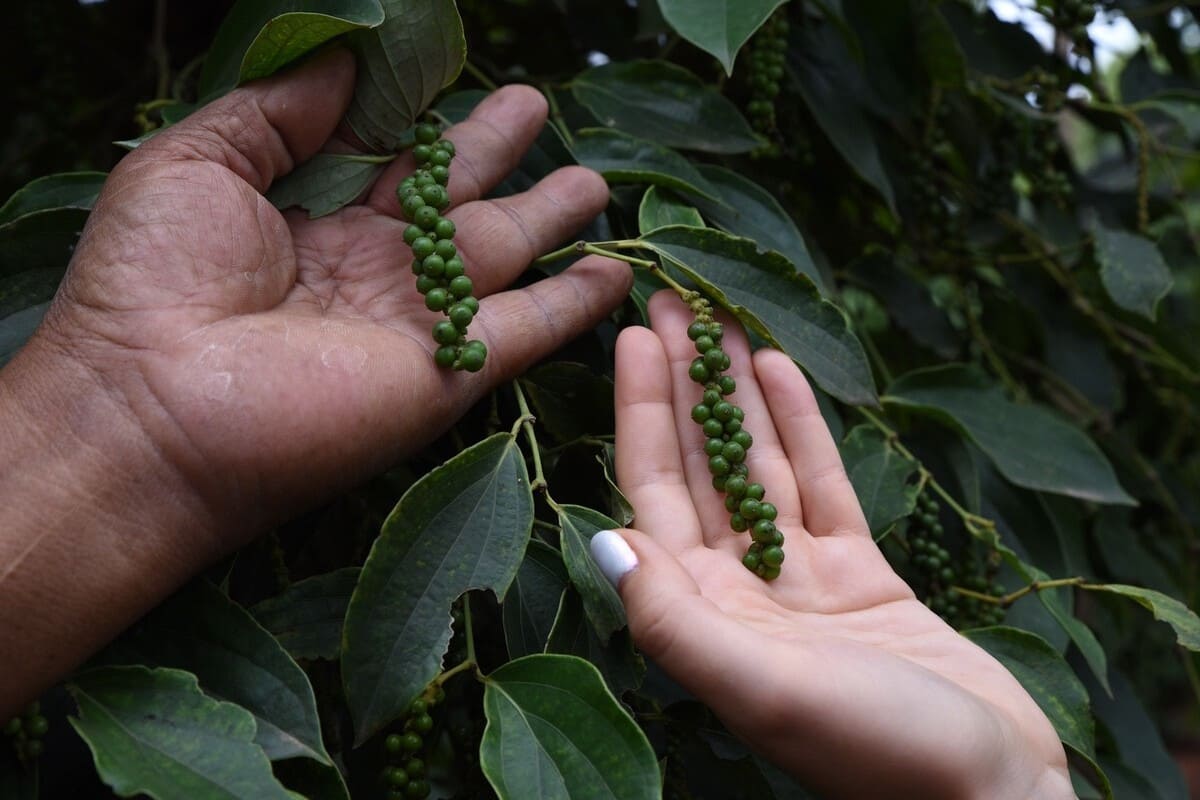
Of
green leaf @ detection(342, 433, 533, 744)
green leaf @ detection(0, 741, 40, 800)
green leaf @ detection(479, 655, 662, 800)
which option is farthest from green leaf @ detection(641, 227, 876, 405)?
green leaf @ detection(0, 741, 40, 800)

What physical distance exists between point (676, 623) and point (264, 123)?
48cm

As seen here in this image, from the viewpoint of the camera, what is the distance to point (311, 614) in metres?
0.72

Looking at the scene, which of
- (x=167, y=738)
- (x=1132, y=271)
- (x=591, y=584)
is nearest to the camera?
(x=167, y=738)

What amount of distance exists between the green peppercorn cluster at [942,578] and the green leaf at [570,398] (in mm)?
292

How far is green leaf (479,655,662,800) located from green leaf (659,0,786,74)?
464 millimetres

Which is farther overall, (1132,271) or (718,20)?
(1132,271)

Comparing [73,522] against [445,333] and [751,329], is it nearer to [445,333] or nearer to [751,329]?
[445,333]

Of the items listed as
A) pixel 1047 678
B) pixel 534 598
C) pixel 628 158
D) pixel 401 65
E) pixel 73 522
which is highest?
pixel 401 65

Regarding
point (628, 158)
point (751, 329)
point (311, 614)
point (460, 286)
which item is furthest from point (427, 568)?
point (628, 158)

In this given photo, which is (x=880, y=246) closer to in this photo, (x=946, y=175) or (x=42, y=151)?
(x=946, y=175)

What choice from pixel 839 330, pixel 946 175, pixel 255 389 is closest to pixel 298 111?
pixel 255 389

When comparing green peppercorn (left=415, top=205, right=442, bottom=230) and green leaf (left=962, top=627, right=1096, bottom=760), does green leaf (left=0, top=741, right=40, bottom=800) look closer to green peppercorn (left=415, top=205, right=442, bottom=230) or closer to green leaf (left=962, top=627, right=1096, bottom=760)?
green peppercorn (left=415, top=205, right=442, bottom=230)

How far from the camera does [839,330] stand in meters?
0.86

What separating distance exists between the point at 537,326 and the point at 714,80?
45 cm
